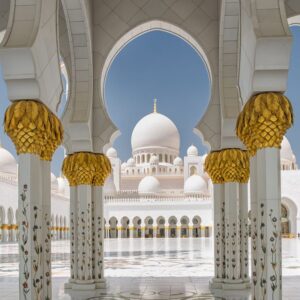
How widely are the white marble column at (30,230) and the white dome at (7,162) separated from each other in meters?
23.5

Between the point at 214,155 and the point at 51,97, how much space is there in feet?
7.54

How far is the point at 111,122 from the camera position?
17.5 ft

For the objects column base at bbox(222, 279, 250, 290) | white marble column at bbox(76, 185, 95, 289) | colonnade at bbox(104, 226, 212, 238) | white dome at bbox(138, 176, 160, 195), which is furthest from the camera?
white dome at bbox(138, 176, 160, 195)

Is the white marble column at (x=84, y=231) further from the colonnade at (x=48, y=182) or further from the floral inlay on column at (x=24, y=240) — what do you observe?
the floral inlay on column at (x=24, y=240)

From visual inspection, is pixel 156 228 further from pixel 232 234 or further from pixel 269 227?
pixel 269 227

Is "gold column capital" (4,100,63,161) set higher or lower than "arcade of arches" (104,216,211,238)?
higher

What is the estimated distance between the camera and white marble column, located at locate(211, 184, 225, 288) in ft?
17.3

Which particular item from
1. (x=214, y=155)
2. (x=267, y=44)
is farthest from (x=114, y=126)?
(x=267, y=44)

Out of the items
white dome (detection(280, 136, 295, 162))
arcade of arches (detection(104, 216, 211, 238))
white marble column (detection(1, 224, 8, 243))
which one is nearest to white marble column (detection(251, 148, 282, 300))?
white marble column (detection(1, 224, 8, 243))

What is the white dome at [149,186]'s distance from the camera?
29.6 meters

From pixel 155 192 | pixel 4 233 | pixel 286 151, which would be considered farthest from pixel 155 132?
pixel 4 233

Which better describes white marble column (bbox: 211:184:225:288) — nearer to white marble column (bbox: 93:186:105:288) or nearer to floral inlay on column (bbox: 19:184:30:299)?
white marble column (bbox: 93:186:105:288)

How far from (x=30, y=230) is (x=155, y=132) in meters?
28.5

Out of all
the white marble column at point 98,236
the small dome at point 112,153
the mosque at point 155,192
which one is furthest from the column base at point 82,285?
the small dome at point 112,153
